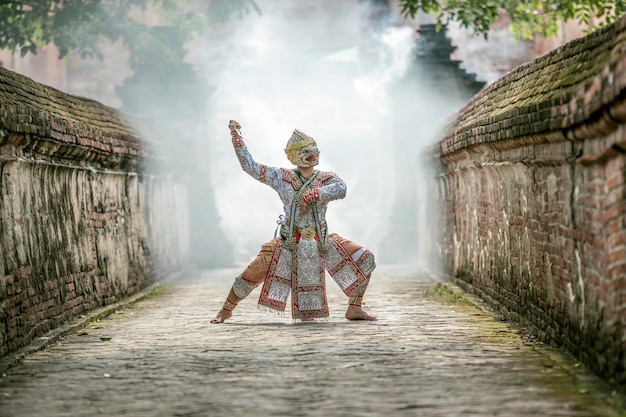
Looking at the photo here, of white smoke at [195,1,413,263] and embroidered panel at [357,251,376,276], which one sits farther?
white smoke at [195,1,413,263]

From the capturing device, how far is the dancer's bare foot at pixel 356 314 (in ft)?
36.5

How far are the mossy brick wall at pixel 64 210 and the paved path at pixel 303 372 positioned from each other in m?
0.45

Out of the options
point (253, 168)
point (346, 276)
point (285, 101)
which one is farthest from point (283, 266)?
point (285, 101)

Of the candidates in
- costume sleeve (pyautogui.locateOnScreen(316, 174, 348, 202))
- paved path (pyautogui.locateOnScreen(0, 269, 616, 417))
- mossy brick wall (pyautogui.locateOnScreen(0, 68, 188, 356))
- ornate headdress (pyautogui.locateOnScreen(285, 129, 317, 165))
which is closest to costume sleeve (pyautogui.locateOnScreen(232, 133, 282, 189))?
ornate headdress (pyautogui.locateOnScreen(285, 129, 317, 165))

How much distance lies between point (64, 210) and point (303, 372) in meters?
4.47

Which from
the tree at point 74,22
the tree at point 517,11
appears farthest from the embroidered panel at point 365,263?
the tree at point 74,22

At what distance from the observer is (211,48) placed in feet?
119

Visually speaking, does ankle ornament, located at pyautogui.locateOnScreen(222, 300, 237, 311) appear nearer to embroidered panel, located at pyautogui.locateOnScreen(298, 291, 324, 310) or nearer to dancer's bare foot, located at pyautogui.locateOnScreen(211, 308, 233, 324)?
dancer's bare foot, located at pyautogui.locateOnScreen(211, 308, 233, 324)

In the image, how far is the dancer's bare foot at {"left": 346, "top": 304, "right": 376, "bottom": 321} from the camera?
36.5ft

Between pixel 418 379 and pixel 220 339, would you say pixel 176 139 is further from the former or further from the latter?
pixel 418 379

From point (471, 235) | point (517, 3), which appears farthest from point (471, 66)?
point (471, 235)

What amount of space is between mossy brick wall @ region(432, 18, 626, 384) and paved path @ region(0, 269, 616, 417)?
1.07ft

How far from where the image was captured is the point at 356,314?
11.1 meters

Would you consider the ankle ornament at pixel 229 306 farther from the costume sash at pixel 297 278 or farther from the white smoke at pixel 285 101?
the white smoke at pixel 285 101
